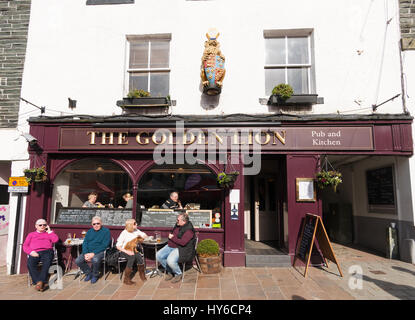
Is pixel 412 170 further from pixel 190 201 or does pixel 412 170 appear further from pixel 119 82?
pixel 119 82

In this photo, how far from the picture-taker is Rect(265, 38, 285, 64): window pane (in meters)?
7.07

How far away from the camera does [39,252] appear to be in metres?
5.24

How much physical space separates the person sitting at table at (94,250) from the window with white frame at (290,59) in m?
5.41

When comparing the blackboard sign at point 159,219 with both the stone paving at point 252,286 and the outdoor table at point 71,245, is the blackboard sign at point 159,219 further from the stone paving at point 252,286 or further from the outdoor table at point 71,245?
the outdoor table at point 71,245

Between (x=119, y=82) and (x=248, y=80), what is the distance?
11.6 ft

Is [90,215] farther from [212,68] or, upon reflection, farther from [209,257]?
[212,68]

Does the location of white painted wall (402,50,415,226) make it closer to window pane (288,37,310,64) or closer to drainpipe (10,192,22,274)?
window pane (288,37,310,64)

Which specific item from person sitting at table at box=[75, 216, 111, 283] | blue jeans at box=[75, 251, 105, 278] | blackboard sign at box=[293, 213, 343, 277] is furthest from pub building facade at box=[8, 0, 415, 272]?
blue jeans at box=[75, 251, 105, 278]

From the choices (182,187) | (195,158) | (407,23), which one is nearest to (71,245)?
(182,187)

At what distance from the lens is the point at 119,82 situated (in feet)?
23.0

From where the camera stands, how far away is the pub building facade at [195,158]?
20.8ft

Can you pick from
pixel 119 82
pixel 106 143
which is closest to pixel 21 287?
pixel 106 143

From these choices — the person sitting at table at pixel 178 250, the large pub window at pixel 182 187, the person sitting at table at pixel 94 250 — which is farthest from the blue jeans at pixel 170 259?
the large pub window at pixel 182 187
